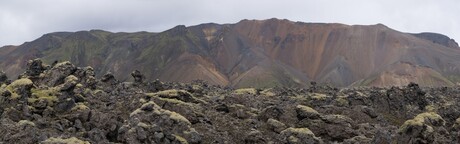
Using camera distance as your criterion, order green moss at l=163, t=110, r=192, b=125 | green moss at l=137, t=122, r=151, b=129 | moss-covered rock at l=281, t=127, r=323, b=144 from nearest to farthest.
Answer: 1. green moss at l=137, t=122, r=151, b=129
2. green moss at l=163, t=110, r=192, b=125
3. moss-covered rock at l=281, t=127, r=323, b=144

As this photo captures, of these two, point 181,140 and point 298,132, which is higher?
point 181,140

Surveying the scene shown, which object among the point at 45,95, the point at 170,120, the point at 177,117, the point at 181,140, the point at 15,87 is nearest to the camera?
the point at 181,140

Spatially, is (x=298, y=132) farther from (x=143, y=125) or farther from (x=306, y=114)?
(x=143, y=125)

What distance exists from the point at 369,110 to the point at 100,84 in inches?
1347

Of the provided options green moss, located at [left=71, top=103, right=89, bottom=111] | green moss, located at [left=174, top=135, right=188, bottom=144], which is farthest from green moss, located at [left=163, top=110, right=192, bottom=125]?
green moss, located at [left=71, top=103, right=89, bottom=111]

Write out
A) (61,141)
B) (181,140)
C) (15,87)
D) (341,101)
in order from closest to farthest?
1. (61,141)
2. (181,140)
3. (15,87)
4. (341,101)

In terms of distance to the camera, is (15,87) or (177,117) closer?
(177,117)

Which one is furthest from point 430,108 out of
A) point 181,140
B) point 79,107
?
point 79,107

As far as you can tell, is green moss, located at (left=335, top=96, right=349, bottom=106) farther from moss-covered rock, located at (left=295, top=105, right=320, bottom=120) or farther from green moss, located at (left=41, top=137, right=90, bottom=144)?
green moss, located at (left=41, top=137, right=90, bottom=144)

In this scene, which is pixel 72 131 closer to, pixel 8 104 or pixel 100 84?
pixel 8 104

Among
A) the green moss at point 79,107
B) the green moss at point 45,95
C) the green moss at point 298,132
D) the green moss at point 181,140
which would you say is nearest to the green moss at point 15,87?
the green moss at point 45,95

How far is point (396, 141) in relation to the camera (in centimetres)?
4409

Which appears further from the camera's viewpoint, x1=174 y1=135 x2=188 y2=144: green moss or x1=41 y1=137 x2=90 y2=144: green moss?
x1=174 y1=135 x2=188 y2=144: green moss

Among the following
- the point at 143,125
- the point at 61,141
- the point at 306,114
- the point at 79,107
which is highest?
the point at 79,107
